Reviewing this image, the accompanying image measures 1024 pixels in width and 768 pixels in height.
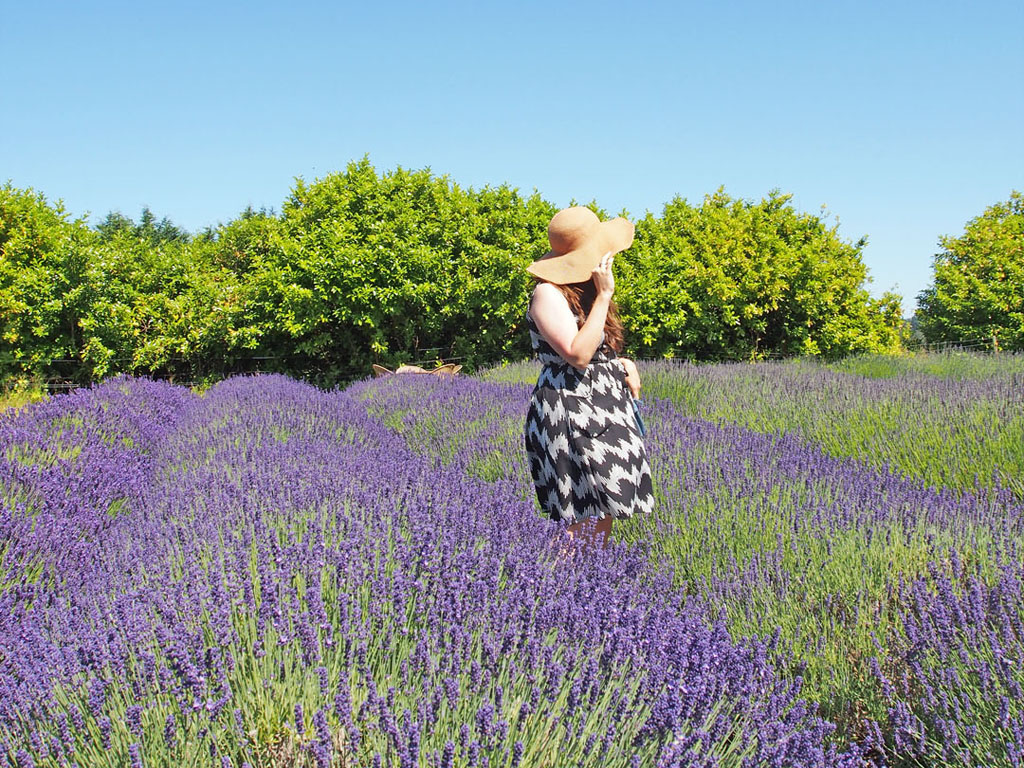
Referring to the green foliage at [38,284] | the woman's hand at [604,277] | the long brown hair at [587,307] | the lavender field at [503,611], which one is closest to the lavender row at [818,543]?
the lavender field at [503,611]

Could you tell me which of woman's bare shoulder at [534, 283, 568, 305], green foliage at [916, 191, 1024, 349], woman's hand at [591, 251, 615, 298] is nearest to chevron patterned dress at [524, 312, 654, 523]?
woman's bare shoulder at [534, 283, 568, 305]

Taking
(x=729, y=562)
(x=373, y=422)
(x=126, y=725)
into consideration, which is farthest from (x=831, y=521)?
(x=373, y=422)

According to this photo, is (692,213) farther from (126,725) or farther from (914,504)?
(126,725)

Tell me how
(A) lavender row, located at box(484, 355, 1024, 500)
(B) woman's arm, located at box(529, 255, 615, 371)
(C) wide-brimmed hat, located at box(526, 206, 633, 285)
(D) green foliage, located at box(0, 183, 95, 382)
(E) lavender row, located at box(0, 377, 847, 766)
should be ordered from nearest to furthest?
(E) lavender row, located at box(0, 377, 847, 766) → (B) woman's arm, located at box(529, 255, 615, 371) → (C) wide-brimmed hat, located at box(526, 206, 633, 285) → (A) lavender row, located at box(484, 355, 1024, 500) → (D) green foliage, located at box(0, 183, 95, 382)

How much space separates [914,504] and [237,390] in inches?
233

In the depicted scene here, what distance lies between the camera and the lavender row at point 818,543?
2.13 m

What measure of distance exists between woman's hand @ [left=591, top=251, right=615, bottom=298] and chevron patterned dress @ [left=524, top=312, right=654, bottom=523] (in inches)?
10.2

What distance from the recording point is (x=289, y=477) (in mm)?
3227

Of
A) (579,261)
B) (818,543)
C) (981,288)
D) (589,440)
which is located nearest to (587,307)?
(579,261)

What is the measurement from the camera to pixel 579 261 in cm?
255

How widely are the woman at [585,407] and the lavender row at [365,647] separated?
0.55 feet

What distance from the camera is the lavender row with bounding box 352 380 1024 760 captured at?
2.13m

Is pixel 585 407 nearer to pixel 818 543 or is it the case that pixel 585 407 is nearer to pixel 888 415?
pixel 818 543

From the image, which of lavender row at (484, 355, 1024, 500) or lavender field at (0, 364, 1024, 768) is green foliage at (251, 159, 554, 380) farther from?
lavender field at (0, 364, 1024, 768)
